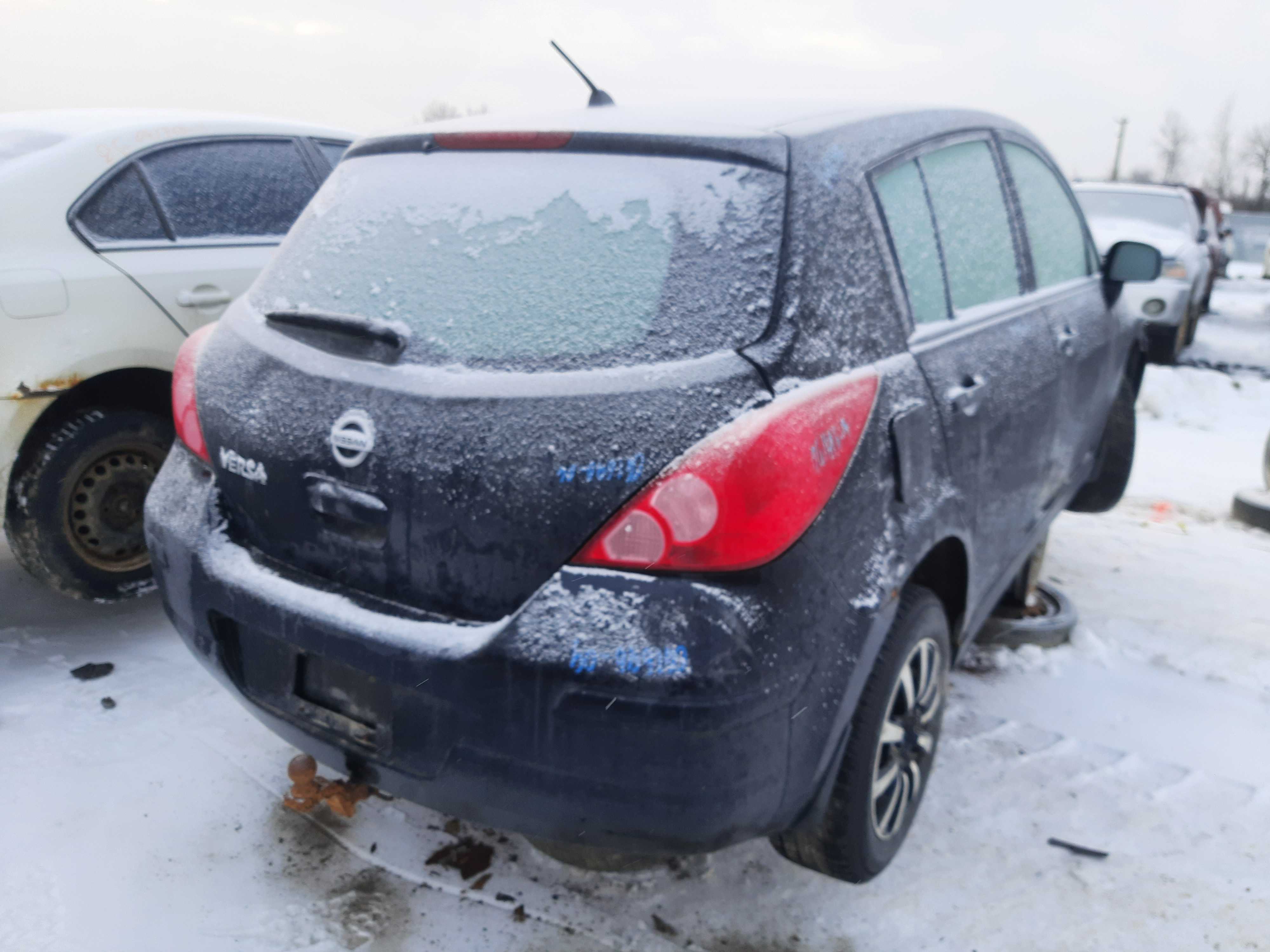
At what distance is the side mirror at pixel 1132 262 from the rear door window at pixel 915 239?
1728 millimetres

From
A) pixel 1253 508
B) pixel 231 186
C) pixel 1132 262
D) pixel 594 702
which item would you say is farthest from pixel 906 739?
pixel 1253 508

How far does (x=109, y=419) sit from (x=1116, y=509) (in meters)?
4.77

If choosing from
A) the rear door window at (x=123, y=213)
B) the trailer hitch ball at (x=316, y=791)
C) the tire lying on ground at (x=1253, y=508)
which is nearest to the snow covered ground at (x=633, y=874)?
the trailer hitch ball at (x=316, y=791)

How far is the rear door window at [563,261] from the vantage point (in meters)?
1.65

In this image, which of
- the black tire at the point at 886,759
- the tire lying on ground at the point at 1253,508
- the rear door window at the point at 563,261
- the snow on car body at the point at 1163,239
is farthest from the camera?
the snow on car body at the point at 1163,239

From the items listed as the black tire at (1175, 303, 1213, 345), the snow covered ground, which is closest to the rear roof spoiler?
the snow covered ground

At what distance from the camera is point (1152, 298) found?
859cm

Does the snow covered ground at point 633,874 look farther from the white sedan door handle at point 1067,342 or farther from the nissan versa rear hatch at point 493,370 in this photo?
the white sedan door handle at point 1067,342

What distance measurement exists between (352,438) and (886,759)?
1293mm

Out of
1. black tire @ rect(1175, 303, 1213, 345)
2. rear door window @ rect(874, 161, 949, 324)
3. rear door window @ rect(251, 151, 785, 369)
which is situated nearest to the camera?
rear door window @ rect(251, 151, 785, 369)

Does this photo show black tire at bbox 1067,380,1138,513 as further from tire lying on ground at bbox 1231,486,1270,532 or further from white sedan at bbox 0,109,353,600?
white sedan at bbox 0,109,353,600

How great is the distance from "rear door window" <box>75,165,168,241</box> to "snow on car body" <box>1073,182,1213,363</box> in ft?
24.6

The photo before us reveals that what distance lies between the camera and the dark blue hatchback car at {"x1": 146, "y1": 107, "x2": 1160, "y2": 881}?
60.5 inches

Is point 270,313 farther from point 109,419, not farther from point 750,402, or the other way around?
point 109,419
